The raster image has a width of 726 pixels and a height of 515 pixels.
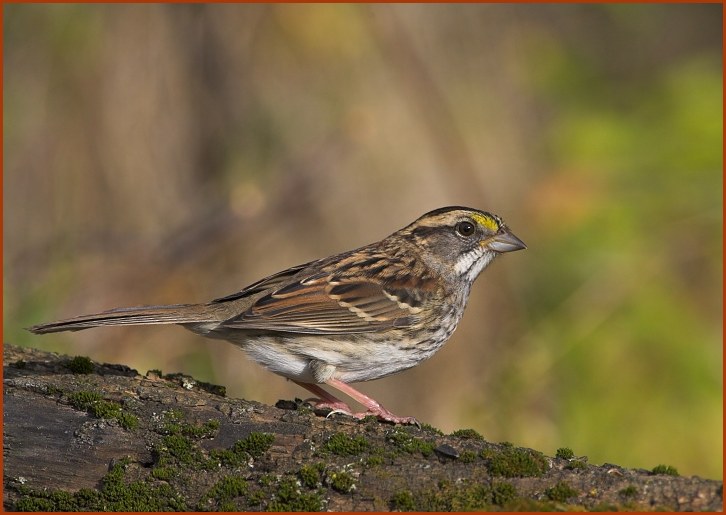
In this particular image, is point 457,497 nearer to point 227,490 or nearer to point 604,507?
point 604,507

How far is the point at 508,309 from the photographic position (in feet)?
30.8

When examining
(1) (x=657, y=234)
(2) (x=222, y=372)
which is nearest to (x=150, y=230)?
(2) (x=222, y=372)

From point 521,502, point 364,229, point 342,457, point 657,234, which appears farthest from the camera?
point 364,229

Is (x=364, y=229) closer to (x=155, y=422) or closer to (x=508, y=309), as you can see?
(x=508, y=309)

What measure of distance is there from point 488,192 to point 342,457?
637 centimetres

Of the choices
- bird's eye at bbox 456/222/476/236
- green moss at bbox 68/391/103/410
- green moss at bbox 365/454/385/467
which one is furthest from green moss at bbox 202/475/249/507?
bird's eye at bbox 456/222/476/236

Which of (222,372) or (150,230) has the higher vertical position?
(150,230)

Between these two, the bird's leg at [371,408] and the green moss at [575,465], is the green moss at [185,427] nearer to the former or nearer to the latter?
the bird's leg at [371,408]

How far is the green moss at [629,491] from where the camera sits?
11.1ft

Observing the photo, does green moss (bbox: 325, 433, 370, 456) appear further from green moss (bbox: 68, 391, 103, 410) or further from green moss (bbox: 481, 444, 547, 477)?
green moss (bbox: 68, 391, 103, 410)

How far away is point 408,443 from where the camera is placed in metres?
3.84

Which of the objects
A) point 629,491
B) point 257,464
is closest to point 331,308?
point 257,464

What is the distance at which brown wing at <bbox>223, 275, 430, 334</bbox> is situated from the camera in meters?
5.08

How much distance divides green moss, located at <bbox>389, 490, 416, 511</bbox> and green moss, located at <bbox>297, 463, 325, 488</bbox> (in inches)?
11.7
